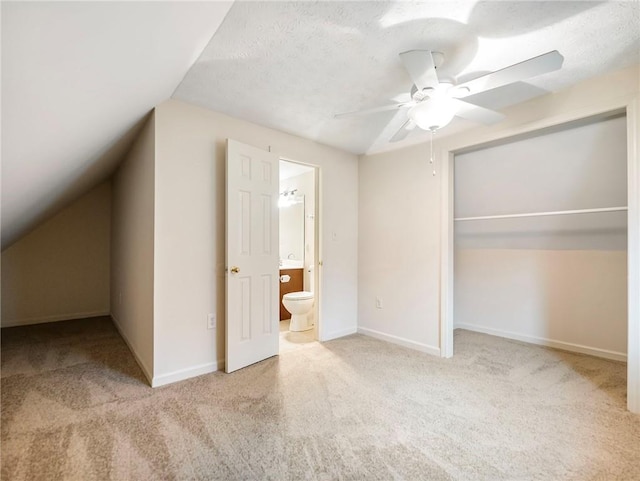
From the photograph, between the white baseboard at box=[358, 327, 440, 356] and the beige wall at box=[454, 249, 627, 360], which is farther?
the white baseboard at box=[358, 327, 440, 356]

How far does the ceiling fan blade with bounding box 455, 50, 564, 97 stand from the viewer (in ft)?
4.57

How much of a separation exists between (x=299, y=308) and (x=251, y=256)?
129 centimetres

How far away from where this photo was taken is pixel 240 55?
188 centimetres

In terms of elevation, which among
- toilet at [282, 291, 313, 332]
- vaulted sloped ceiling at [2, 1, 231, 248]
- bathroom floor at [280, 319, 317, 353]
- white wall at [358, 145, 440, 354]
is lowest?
bathroom floor at [280, 319, 317, 353]

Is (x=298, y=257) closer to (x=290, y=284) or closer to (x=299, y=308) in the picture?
(x=290, y=284)

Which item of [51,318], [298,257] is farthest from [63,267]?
[298,257]

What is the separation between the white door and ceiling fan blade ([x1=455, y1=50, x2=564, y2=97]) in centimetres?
176

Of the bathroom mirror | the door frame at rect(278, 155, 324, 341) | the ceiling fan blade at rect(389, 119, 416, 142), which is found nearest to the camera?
the ceiling fan blade at rect(389, 119, 416, 142)

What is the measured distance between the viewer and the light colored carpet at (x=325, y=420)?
151cm

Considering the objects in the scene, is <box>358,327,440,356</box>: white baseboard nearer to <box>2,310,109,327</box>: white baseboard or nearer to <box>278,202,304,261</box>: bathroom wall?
<box>278,202,304,261</box>: bathroom wall

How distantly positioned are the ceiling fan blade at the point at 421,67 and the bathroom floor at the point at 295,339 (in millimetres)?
2672

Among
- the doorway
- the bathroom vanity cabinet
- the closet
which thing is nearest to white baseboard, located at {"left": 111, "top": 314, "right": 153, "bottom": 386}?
the doorway

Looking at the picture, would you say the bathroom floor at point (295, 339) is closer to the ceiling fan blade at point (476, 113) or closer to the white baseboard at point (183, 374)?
A: the white baseboard at point (183, 374)

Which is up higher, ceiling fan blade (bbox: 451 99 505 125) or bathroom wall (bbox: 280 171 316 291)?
ceiling fan blade (bbox: 451 99 505 125)
